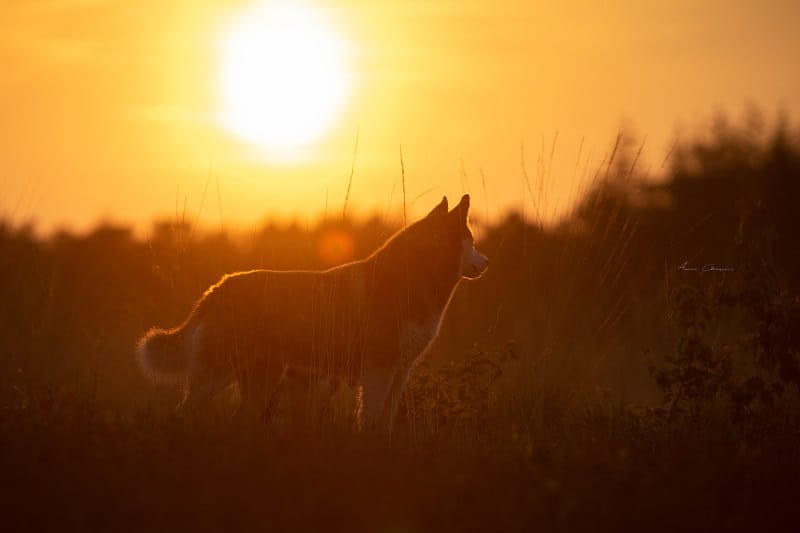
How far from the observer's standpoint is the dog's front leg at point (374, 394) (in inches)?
343

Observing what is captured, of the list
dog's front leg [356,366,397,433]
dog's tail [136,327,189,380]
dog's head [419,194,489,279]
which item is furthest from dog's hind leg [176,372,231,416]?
dog's head [419,194,489,279]

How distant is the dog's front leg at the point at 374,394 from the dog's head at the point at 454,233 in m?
1.24

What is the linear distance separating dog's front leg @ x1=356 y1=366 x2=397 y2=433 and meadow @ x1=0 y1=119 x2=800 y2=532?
18cm

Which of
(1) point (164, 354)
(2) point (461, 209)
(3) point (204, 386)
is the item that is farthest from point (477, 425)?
(1) point (164, 354)

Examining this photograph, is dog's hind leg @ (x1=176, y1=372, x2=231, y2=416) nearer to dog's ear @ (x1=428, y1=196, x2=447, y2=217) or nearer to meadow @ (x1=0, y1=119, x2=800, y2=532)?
Result: meadow @ (x1=0, y1=119, x2=800, y2=532)

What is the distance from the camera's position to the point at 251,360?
902 centimetres

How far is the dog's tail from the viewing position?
9023mm

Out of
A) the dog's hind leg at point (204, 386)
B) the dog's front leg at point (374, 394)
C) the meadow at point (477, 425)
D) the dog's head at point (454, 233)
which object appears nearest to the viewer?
the meadow at point (477, 425)

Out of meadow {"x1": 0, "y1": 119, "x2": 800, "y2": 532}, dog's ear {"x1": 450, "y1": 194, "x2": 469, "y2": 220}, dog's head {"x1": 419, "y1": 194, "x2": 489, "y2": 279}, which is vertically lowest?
meadow {"x1": 0, "y1": 119, "x2": 800, "y2": 532}

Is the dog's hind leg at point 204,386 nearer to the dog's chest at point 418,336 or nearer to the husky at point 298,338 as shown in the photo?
the husky at point 298,338

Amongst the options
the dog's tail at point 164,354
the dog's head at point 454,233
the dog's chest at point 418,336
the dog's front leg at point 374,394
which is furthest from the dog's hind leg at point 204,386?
the dog's head at point 454,233

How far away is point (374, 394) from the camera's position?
8891mm

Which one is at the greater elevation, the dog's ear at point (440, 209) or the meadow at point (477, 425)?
the dog's ear at point (440, 209)

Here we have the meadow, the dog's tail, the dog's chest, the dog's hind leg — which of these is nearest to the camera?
the meadow
